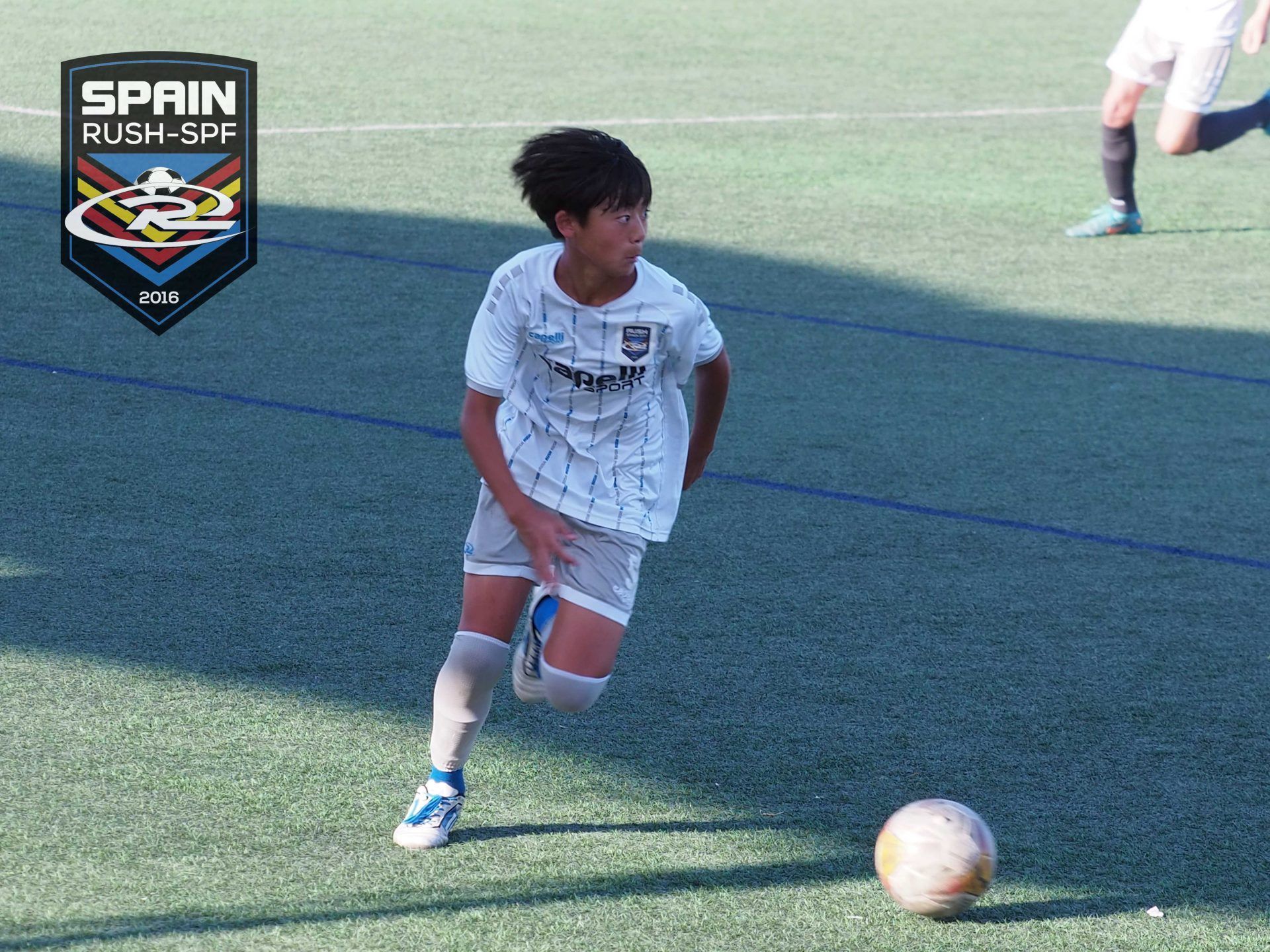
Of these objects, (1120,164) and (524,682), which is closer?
(524,682)

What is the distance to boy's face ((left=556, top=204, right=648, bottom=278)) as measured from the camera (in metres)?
2.84

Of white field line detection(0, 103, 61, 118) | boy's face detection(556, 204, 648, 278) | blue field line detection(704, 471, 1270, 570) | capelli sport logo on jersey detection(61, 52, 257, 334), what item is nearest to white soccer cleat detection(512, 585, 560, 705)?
boy's face detection(556, 204, 648, 278)

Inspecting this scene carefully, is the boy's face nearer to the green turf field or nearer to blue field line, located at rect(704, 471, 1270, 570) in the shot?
the green turf field

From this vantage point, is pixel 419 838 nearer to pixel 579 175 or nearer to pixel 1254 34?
pixel 579 175

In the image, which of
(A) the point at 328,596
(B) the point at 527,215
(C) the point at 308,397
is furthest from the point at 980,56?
(A) the point at 328,596

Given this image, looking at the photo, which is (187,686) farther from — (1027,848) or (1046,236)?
(1046,236)

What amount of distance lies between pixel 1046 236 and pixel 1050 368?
209 cm

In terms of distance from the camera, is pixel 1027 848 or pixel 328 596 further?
pixel 328 596

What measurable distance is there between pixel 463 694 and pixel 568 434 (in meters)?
0.50

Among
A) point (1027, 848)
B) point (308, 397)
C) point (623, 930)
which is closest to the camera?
point (623, 930)

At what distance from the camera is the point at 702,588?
441 centimetres

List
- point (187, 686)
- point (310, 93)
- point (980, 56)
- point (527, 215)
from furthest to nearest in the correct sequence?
point (980, 56), point (310, 93), point (527, 215), point (187, 686)

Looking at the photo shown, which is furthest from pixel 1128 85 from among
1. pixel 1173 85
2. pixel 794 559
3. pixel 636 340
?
pixel 636 340

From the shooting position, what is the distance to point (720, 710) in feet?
12.2
